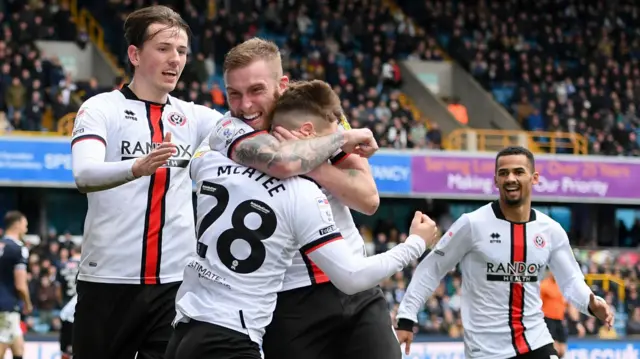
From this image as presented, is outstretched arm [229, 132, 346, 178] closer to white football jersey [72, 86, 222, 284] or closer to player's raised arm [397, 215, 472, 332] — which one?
white football jersey [72, 86, 222, 284]

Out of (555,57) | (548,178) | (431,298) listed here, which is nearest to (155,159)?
(431,298)

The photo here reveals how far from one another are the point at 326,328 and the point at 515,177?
3.24 metres

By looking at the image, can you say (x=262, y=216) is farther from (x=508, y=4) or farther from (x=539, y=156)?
(x=508, y=4)

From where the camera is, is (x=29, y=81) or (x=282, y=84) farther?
(x=29, y=81)

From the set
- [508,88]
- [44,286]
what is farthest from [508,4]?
[44,286]

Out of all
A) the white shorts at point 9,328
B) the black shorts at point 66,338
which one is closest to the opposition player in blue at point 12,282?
the white shorts at point 9,328

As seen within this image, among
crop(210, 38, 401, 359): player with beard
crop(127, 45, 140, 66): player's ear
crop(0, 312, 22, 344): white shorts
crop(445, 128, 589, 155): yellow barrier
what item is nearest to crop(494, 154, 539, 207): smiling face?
crop(127, 45, 140, 66): player's ear

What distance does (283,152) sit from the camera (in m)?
4.65

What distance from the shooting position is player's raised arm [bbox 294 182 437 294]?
4535 millimetres

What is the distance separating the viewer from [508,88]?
104 feet

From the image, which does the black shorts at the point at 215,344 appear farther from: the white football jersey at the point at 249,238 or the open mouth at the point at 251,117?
the open mouth at the point at 251,117

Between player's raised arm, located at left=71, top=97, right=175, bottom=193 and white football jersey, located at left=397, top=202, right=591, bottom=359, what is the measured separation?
8.79 feet

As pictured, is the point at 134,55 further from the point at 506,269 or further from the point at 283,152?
the point at 506,269

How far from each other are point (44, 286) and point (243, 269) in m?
13.5
